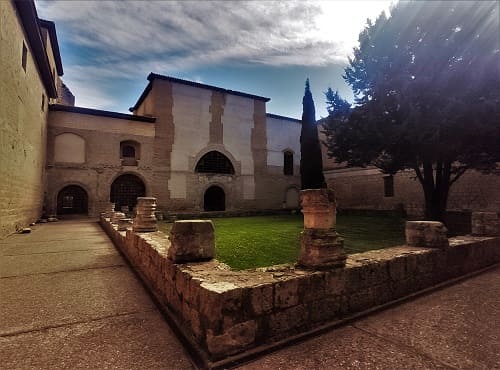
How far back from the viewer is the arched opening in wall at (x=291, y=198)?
2331 centimetres

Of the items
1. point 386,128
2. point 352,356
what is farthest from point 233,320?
point 386,128

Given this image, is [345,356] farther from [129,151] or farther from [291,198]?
[291,198]

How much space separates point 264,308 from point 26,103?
1131 cm

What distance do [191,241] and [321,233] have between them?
56.0 inches

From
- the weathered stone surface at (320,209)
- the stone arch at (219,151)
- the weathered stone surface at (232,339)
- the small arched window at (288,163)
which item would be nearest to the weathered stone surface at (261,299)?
the weathered stone surface at (232,339)

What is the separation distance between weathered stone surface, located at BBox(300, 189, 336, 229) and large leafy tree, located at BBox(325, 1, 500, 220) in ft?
21.6

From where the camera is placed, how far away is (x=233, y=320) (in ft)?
7.11

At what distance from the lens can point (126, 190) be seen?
57.4ft

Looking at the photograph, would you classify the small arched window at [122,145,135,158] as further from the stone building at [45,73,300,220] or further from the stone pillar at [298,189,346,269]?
the stone pillar at [298,189,346,269]

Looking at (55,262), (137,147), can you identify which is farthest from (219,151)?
(55,262)

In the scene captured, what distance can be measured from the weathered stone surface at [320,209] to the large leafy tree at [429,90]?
260 inches

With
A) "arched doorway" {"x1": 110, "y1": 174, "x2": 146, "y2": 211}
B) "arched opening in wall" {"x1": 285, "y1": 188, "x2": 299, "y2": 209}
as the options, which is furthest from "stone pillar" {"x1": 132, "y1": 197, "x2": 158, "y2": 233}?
"arched opening in wall" {"x1": 285, "y1": 188, "x2": 299, "y2": 209}

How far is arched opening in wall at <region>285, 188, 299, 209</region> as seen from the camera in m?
23.3

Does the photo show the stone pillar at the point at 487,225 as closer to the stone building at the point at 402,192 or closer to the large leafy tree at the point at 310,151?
the stone building at the point at 402,192
